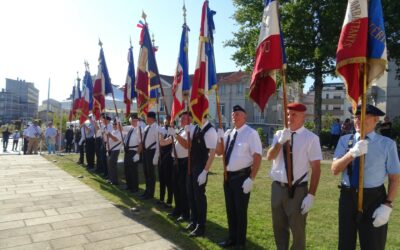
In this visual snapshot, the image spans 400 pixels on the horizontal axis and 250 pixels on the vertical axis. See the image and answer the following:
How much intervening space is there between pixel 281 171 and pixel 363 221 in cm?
107

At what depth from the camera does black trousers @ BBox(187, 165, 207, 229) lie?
6.24m

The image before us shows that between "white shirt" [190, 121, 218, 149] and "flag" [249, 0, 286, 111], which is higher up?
"flag" [249, 0, 286, 111]

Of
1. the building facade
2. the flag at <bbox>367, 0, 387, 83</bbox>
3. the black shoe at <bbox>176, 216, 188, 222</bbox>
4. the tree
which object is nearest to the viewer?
the flag at <bbox>367, 0, 387, 83</bbox>

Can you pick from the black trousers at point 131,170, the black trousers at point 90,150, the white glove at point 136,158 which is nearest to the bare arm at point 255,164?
the white glove at point 136,158

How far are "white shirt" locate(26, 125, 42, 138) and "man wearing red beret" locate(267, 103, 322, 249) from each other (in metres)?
20.9

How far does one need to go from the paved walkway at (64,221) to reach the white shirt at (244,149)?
163cm

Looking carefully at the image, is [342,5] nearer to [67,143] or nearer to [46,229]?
[67,143]

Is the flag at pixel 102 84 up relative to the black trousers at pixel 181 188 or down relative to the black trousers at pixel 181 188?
up

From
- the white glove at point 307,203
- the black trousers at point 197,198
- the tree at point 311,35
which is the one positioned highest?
the tree at point 311,35

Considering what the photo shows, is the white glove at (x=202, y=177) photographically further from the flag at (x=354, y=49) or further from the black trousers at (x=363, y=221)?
the flag at (x=354, y=49)

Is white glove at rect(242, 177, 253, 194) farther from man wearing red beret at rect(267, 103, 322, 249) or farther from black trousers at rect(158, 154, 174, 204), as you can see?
black trousers at rect(158, 154, 174, 204)

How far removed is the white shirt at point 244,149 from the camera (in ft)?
17.8

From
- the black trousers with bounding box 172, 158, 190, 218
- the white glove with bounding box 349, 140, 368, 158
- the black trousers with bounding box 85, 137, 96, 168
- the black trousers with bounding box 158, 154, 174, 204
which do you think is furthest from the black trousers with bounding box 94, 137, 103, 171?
the white glove with bounding box 349, 140, 368, 158

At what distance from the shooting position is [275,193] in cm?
463
